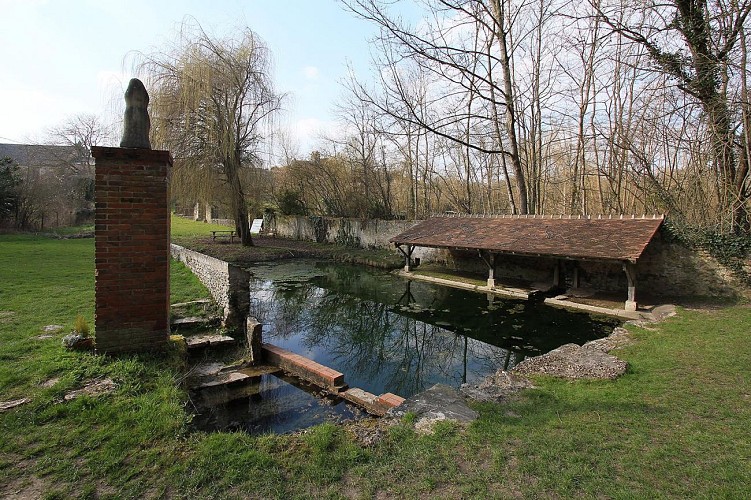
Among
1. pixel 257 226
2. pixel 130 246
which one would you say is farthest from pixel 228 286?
pixel 257 226

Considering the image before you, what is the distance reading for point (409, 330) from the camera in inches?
309

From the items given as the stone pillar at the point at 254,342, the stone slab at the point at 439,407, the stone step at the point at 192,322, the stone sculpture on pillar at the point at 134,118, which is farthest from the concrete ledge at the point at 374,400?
the stone sculpture on pillar at the point at 134,118

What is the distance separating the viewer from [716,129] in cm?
703

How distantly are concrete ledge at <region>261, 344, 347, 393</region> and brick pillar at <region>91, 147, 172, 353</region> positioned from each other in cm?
196

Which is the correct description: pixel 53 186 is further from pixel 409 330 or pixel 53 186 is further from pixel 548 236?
pixel 548 236

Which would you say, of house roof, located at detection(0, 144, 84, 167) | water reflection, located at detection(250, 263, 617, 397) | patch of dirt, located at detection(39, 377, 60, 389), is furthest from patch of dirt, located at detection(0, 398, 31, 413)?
house roof, located at detection(0, 144, 84, 167)

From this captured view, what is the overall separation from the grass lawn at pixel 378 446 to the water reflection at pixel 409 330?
2.28 metres

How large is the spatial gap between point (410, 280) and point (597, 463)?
34.9 ft

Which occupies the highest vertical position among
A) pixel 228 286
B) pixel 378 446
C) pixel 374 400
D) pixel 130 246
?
pixel 130 246

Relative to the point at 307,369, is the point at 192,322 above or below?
above

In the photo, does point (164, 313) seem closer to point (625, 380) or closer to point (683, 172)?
point (625, 380)

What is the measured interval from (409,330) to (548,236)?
522 cm

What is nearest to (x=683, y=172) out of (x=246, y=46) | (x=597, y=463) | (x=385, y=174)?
(x=597, y=463)

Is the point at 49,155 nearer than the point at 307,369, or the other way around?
the point at 307,369
